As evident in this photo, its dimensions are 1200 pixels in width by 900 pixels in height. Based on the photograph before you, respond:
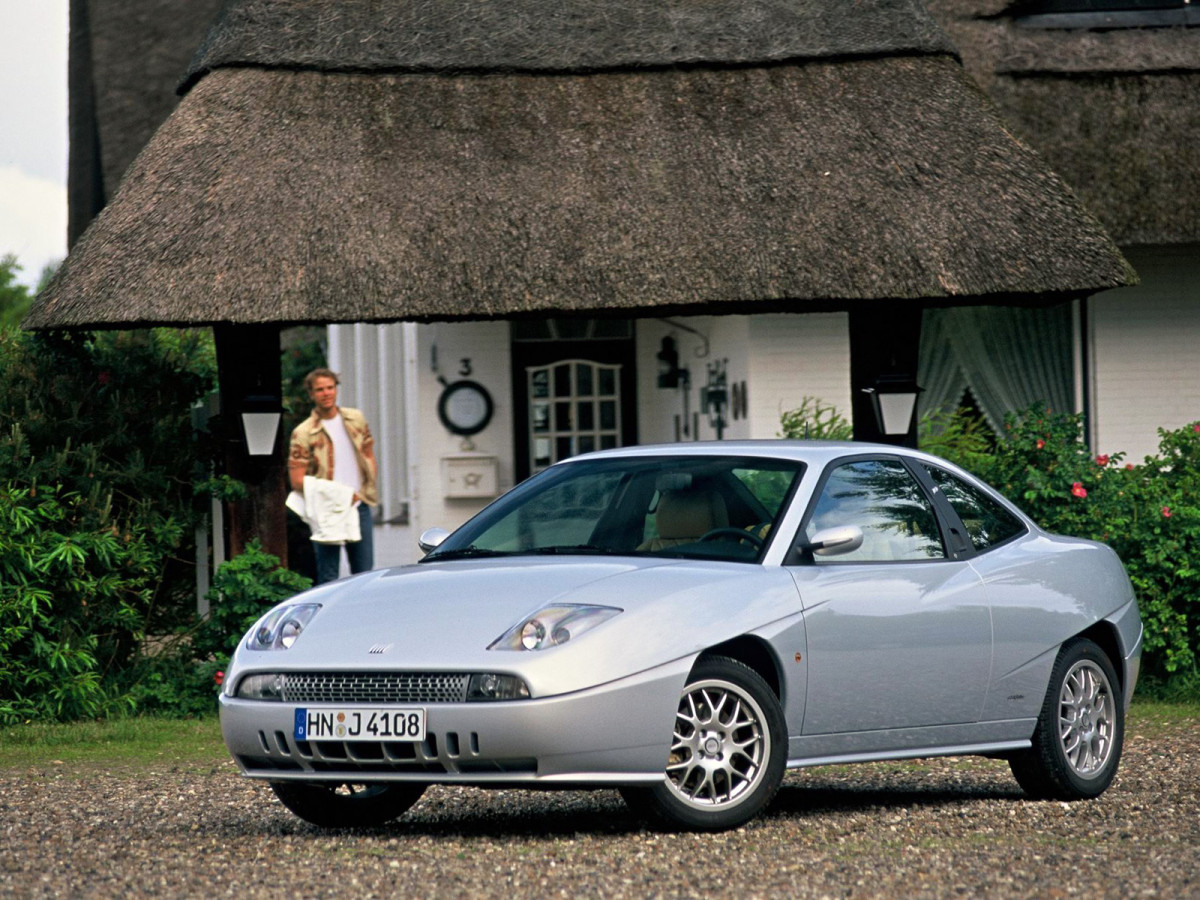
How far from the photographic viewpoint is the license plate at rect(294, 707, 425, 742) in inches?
253

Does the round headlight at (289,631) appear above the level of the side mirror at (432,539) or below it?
below

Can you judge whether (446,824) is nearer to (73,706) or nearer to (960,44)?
(73,706)

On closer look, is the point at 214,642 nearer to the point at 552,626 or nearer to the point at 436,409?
the point at 552,626

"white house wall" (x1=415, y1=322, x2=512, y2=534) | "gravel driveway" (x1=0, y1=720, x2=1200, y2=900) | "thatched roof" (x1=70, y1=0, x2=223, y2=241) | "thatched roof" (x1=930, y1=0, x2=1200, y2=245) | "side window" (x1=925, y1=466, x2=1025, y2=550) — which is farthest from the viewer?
"thatched roof" (x1=70, y1=0, x2=223, y2=241)

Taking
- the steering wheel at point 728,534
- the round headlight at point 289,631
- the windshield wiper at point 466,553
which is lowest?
the round headlight at point 289,631

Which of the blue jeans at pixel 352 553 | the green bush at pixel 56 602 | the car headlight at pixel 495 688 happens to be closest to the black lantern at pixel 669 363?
the blue jeans at pixel 352 553

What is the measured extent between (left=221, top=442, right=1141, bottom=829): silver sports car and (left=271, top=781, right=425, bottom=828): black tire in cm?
1

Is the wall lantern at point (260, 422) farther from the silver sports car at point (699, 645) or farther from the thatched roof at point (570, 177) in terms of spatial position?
the silver sports car at point (699, 645)

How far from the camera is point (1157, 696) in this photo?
12.5 metres

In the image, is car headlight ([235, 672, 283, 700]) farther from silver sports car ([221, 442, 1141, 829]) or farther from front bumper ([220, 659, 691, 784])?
front bumper ([220, 659, 691, 784])

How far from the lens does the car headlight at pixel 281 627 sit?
6973mm

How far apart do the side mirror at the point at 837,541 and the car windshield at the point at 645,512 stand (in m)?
0.20

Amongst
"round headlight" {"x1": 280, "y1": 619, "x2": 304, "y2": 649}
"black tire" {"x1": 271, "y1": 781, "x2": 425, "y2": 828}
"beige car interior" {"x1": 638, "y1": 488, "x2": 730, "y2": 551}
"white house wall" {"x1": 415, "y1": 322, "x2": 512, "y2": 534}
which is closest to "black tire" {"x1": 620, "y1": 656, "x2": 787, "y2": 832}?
"beige car interior" {"x1": 638, "y1": 488, "x2": 730, "y2": 551}

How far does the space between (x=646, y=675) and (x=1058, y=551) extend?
2634mm
